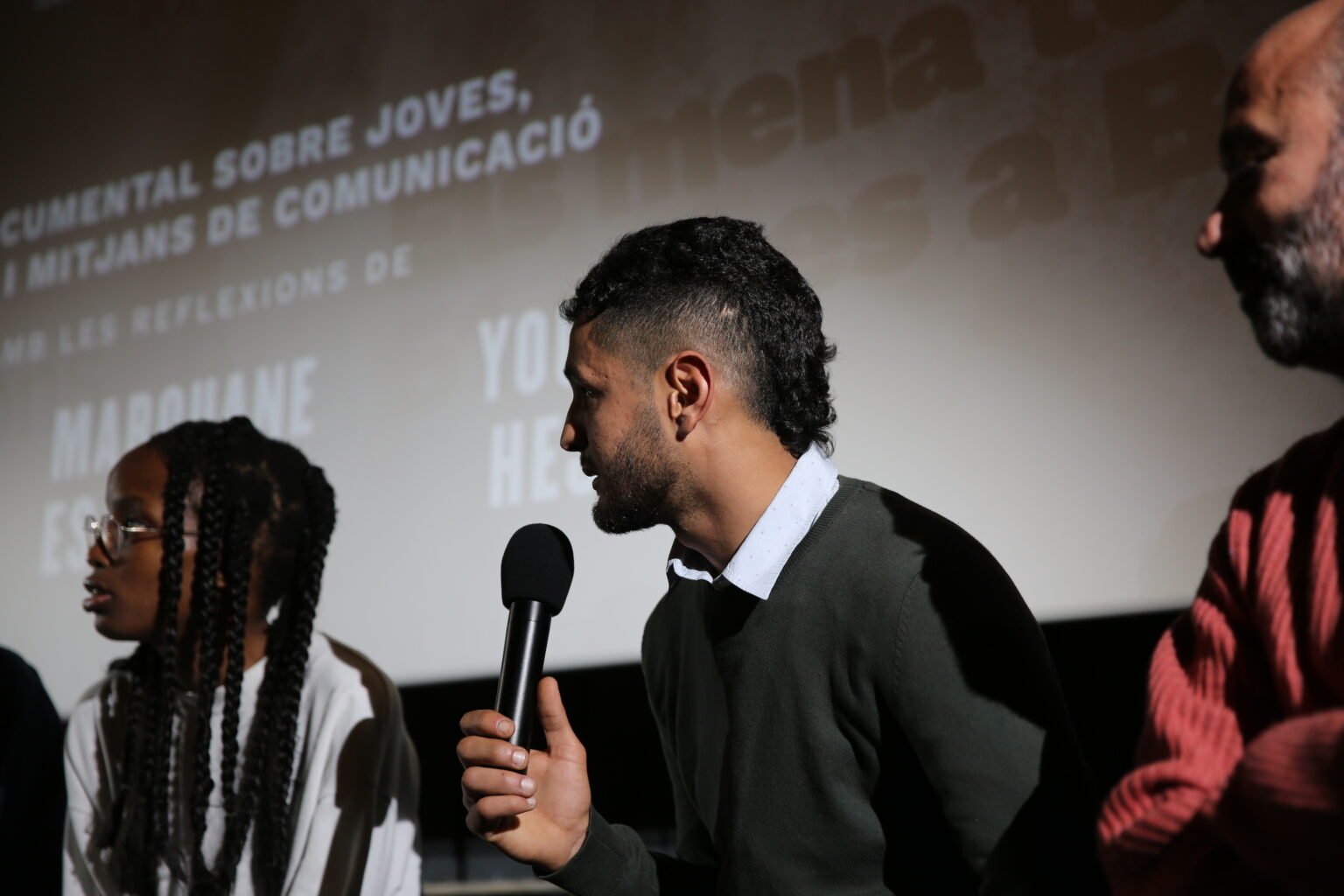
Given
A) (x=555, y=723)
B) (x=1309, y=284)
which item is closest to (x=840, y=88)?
(x=555, y=723)

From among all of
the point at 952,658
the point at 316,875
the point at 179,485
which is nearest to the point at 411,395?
the point at 179,485

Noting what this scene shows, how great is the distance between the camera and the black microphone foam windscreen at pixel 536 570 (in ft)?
4.42

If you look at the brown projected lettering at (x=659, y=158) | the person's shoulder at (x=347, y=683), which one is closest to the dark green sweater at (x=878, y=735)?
the person's shoulder at (x=347, y=683)

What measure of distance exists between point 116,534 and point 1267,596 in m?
1.68

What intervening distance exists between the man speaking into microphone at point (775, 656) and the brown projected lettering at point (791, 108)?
0.97 meters

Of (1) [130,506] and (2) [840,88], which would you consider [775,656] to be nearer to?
(1) [130,506]

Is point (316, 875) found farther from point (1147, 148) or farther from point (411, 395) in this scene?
point (1147, 148)

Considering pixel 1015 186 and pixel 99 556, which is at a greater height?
pixel 1015 186

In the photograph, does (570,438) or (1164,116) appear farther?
(1164,116)

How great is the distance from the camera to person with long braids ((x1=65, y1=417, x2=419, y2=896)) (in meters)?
1.84

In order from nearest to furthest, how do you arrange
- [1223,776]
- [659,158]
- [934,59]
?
[1223,776] < [934,59] < [659,158]

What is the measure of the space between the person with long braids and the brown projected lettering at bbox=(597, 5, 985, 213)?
0.98m

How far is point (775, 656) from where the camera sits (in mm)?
1391

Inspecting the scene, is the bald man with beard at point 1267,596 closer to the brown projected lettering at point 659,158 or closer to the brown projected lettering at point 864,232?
the brown projected lettering at point 864,232
